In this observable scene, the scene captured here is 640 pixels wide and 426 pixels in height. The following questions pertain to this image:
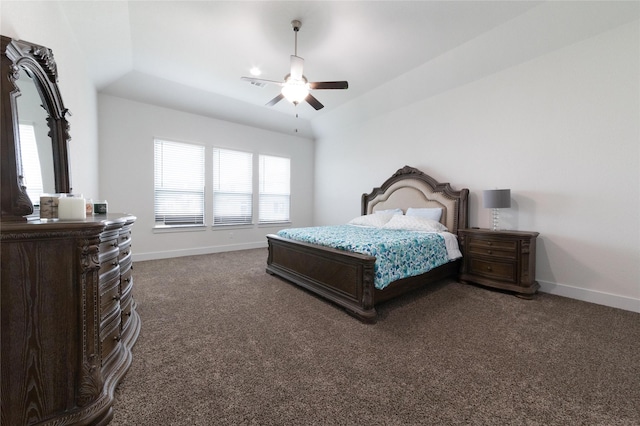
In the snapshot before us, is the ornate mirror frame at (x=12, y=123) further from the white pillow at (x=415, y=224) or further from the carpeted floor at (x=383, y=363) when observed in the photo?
the white pillow at (x=415, y=224)

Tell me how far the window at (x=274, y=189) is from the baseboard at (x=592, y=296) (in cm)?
521

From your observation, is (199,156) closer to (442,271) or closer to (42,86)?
(42,86)

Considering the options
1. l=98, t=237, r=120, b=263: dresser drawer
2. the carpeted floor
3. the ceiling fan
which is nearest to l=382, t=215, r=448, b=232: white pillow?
the carpeted floor

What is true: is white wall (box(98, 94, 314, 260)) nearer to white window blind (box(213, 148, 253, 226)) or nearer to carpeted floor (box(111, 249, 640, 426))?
white window blind (box(213, 148, 253, 226))

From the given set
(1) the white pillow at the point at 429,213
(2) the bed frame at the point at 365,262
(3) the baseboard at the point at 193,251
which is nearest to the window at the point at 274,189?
(3) the baseboard at the point at 193,251

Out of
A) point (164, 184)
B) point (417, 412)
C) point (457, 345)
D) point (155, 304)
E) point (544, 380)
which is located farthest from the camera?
point (164, 184)

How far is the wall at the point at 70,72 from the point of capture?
1674mm

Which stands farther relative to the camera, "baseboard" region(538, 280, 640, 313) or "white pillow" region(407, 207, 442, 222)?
"white pillow" region(407, 207, 442, 222)

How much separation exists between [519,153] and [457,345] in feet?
9.45

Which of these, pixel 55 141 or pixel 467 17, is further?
pixel 467 17

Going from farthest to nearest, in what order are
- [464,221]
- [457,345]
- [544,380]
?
[464,221]
[457,345]
[544,380]

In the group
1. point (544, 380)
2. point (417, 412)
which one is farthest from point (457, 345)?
point (417, 412)

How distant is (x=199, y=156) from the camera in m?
5.22

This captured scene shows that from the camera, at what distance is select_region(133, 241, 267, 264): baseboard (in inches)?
181
